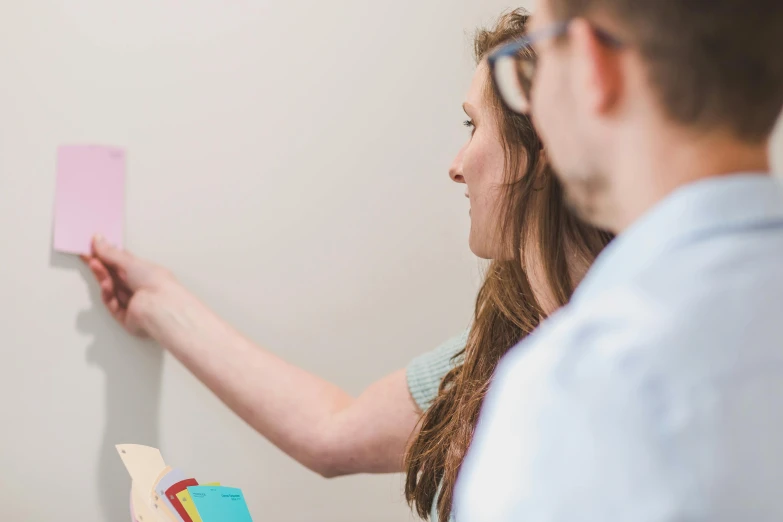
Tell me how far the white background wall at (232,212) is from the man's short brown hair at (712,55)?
0.73 meters

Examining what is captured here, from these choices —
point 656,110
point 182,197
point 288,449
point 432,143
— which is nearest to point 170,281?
point 182,197

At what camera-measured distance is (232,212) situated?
1.08m

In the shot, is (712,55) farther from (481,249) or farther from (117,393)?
(117,393)

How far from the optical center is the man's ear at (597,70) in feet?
1.48

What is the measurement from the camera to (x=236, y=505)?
0.87 meters

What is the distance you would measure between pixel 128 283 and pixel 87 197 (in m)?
0.13

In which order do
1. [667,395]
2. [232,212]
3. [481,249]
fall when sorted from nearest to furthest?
[667,395], [481,249], [232,212]

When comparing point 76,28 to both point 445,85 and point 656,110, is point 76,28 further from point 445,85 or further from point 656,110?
point 656,110

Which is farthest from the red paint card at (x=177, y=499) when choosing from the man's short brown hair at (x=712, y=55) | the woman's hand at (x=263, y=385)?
the man's short brown hair at (x=712, y=55)

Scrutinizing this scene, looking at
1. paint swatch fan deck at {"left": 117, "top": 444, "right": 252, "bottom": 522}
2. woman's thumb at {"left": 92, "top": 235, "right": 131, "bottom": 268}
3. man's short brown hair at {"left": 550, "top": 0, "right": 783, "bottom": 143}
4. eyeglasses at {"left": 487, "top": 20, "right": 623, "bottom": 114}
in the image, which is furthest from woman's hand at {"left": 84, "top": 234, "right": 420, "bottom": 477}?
man's short brown hair at {"left": 550, "top": 0, "right": 783, "bottom": 143}

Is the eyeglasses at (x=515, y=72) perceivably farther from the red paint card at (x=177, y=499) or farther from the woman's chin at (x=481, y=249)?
the red paint card at (x=177, y=499)

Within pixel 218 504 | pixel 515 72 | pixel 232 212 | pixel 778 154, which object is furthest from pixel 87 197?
pixel 778 154

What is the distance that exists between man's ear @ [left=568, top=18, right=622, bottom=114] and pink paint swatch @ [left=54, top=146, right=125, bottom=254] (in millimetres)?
745

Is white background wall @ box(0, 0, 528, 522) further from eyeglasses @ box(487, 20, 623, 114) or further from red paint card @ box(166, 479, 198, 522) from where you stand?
eyeglasses @ box(487, 20, 623, 114)
